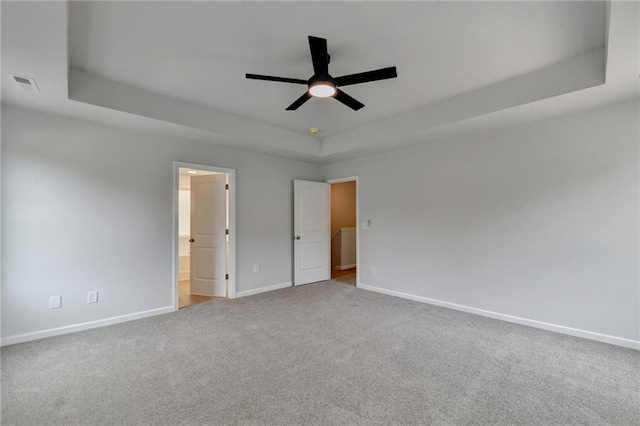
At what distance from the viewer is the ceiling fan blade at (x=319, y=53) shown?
6.23 ft

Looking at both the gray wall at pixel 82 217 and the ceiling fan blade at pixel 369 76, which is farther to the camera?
the gray wall at pixel 82 217

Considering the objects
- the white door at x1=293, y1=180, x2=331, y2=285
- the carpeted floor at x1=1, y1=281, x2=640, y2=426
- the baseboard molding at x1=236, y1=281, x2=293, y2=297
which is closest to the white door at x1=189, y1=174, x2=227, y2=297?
the baseboard molding at x1=236, y1=281, x2=293, y2=297

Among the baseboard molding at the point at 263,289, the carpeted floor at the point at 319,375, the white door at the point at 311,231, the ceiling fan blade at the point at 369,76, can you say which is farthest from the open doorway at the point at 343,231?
the ceiling fan blade at the point at 369,76

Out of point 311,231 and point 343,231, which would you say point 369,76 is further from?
point 343,231

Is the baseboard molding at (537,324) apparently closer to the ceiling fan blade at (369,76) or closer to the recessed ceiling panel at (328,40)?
the recessed ceiling panel at (328,40)

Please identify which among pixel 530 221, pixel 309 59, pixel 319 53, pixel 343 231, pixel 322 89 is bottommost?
pixel 343 231

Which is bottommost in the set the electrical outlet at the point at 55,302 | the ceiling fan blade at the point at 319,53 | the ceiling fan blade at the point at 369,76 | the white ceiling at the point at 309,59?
the electrical outlet at the point at 55,302

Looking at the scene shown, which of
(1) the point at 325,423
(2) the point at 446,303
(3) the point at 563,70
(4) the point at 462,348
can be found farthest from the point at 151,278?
(3) the point at 563,70

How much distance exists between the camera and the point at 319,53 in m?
2.04

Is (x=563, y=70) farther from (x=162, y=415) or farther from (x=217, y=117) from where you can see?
(x=162, y=415)

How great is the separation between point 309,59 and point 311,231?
11.5 feet

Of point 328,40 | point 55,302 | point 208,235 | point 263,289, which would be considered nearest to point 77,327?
point 55,302

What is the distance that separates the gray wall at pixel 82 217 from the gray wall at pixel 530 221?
334 centimetres

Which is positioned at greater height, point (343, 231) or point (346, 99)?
point (346, 99)
